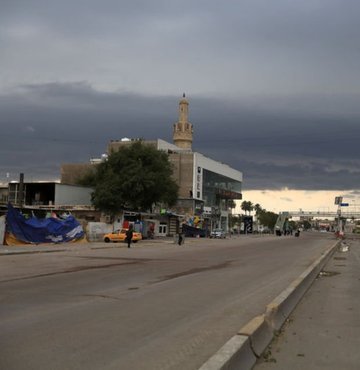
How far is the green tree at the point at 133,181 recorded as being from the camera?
204 feet

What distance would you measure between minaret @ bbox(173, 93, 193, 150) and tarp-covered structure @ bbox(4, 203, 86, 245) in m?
84.4

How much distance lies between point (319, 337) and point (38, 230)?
33.5m

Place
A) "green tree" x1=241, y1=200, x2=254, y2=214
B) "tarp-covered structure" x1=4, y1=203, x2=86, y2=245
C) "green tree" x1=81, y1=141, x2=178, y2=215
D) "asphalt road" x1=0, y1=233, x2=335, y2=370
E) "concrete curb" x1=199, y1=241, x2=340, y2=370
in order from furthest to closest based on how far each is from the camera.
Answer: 1. "green tree" x1=241, y1=200, x2=254, y2=214
2. "green tree" x1=81, y1=141, x2=178, y2=215
3. "tarp-covered structure" x1=4, y1=203, x2=86, y2=245
4. "asphalt road" x1=0, y1=233, x2=335, y2=370
5. "concrete curb" x1=199, y1=241, x2=340, y2=370

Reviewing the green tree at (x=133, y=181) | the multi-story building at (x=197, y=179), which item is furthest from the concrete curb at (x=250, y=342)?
the multi-story building at (x=197, y=179)

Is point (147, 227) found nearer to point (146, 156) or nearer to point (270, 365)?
point (146, 156)

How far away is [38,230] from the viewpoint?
4006 centimetres

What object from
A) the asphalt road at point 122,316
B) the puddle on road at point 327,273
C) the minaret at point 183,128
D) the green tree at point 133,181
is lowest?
the asphalt road at point 122,316

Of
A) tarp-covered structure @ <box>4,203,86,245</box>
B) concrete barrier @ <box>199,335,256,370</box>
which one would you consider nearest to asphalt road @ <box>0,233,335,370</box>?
concrete barrier @ <box>199,335,256,370</box>

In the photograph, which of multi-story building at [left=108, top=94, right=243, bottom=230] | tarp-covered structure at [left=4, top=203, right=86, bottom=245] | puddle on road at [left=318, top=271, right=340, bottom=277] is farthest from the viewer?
multi-story building at [left=108, top=94, right=243, bottom=230]

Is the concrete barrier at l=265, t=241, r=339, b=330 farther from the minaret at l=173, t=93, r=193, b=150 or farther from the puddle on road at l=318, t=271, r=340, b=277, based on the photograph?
the minaret at l=173, t=93, r=193, b=150

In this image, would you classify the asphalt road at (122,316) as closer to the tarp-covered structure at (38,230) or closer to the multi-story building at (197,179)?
the tarp-covered structure at (38,230)

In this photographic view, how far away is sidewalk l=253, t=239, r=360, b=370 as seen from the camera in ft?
23.4

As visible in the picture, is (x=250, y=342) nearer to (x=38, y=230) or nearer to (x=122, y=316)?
(x=122, y=316)

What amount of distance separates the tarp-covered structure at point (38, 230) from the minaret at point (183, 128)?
84450mm
